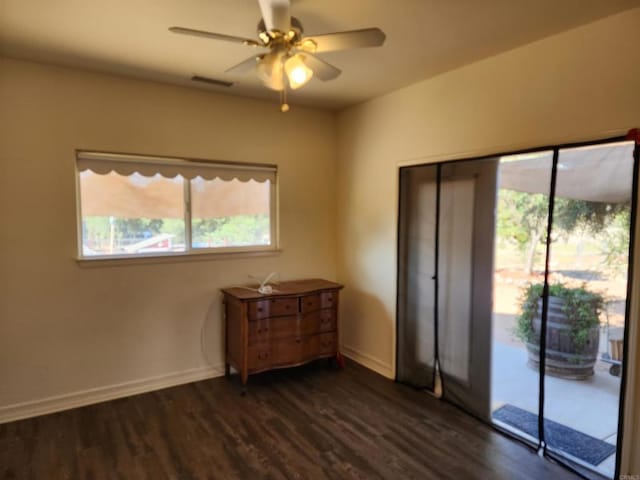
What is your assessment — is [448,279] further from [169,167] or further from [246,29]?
[169,167]

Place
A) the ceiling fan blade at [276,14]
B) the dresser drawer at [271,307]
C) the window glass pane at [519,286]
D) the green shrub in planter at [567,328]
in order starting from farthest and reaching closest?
the dresser drawer at [271,307] < the window glass pane at [519,286] < the green shrub in planter at [567,328] < the ceiling fan blade at [276,14]

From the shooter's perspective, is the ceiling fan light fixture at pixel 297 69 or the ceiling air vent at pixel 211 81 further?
the ceiling air vent at pixel 211 81

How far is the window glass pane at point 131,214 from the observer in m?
3.21

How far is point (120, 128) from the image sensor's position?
3225 millimetres

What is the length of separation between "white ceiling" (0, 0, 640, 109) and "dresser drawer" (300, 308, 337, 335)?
209cm

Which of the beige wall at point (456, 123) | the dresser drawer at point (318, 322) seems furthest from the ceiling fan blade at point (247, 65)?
the dresser drawer at point (318, 322)

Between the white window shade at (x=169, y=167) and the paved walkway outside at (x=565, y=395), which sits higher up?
the white window shade at (x=169, y=167)

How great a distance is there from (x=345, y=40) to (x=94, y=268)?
2571 mm

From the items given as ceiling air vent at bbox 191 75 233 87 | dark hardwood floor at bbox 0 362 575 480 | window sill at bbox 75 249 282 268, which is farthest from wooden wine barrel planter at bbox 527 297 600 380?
ceiling air vent at bbox 191 75 233 87

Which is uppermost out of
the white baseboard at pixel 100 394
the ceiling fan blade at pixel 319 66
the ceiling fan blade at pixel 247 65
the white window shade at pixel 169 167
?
the ceiling fan blade at pixel 247 65

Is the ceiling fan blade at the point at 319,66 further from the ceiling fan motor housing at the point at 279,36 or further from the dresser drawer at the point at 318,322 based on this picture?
the dresser drawer at the point at 318,322

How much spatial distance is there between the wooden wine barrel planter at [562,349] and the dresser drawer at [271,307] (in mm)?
1903

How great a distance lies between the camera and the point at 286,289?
12.1 feet

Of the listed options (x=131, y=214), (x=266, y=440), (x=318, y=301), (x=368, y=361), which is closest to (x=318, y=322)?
(x=318, y=301)
